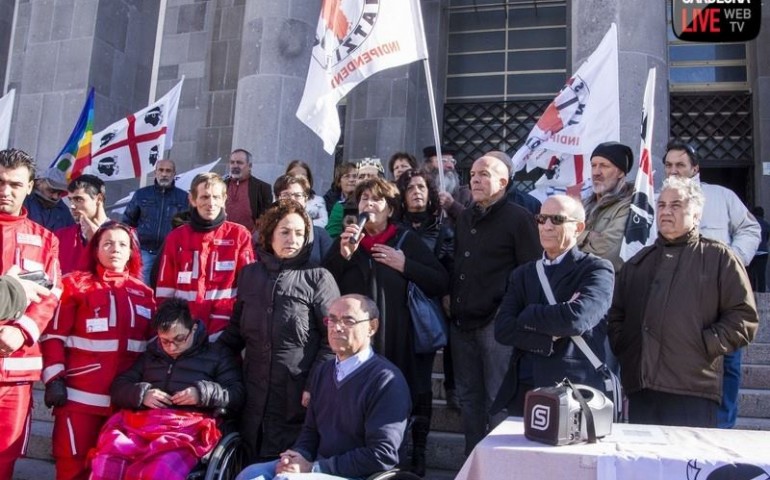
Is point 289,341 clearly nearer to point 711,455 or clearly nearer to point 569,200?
point 569,200

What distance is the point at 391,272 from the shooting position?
4961mm

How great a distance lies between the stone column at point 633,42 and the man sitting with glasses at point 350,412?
4419 millimetres

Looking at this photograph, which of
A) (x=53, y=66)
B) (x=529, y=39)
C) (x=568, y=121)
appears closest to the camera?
(x=568, y=121)

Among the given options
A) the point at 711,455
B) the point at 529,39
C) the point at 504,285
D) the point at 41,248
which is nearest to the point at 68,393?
the point at 41,248

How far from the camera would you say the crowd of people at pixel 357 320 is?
154 inches

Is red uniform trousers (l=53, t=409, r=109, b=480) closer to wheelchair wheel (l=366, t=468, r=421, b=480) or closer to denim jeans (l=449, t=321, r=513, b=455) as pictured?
wheelchair wheel (l=366, t=468, r=421, b=480)

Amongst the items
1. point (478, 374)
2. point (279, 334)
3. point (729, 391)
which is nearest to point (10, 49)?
point (279, 334)

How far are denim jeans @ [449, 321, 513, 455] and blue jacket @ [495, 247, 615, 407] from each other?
2.09ft

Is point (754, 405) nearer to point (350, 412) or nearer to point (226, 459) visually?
point (350, 412)

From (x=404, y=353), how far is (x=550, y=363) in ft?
4.28

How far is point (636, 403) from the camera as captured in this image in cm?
418

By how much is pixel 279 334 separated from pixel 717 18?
6903 millimetres

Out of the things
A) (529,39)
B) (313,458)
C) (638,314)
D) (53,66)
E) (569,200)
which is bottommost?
(313,458)

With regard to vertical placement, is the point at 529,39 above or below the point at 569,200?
above
